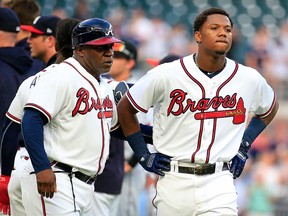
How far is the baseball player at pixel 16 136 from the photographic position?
17.9 ft

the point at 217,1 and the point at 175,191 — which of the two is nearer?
the point at 175,191

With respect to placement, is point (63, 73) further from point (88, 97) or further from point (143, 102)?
point (143, 102)

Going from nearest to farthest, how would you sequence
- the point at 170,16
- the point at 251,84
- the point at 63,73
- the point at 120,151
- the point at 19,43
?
1. the point at 63,73
2. the point at 251,84
3. the point at 19,43
4. the point at 120,151
5. the point at 170,16

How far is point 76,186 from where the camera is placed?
17.0 ft

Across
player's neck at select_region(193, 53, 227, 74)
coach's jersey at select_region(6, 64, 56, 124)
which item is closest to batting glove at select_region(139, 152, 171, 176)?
player's neck at select_region(193, 53, 227, 74)

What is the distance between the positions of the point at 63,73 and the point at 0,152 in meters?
0.98

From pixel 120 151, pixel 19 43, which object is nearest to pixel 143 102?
pixel 19 43

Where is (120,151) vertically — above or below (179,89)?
below

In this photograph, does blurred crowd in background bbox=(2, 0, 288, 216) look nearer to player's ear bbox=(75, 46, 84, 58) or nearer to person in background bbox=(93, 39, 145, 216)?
person in background bbox=(93, 39, 145, 216)

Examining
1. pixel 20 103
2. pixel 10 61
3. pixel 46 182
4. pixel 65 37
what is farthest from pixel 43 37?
pixel 46 182

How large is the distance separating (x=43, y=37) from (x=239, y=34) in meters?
9.69

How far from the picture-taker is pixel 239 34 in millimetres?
16156

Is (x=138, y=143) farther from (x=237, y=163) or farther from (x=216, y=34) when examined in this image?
(x=216, y=34)

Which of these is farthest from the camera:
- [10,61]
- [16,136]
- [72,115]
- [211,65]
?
[10,61]
